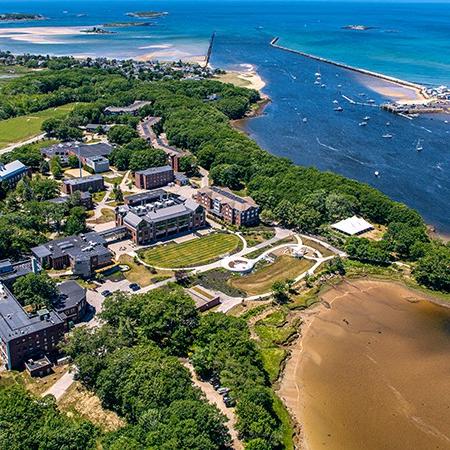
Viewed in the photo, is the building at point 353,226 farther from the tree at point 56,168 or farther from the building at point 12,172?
the building at point 12,172

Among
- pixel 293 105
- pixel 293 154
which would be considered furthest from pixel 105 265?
pixel 293 105

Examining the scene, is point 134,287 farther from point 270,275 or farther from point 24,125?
point 24,125

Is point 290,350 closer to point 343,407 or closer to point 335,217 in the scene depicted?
point 343,407

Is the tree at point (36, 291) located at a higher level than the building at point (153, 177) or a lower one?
higher

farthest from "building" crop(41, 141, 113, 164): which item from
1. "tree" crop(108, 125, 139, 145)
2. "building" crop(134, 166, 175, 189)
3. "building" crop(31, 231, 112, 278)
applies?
"building" crop(31, 231, 112, 278)

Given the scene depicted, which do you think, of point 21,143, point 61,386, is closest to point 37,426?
point 61,386

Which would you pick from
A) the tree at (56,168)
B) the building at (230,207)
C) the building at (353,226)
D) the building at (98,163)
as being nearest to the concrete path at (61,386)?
the building at (230,207)
